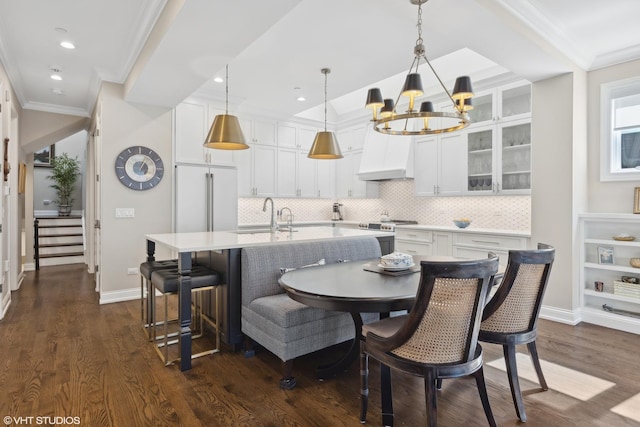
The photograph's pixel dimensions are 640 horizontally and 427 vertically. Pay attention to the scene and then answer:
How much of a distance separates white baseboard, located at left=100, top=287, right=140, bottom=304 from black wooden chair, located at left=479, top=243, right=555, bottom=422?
4.15 m

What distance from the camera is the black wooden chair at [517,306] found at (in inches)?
76.9

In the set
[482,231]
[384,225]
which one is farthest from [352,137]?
[482,231]

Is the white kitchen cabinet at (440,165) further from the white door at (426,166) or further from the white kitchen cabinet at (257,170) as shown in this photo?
the white kitchen cabinet at (257,170)

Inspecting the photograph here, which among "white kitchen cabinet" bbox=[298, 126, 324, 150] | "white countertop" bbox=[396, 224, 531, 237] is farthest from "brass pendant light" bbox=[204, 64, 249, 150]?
"white kitchen cabinet" bbox=[298, 126, 324, 150]

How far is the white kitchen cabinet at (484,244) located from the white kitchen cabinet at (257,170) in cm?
311

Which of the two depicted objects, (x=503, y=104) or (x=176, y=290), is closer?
(x=176, y=290)

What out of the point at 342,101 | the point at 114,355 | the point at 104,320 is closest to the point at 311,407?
the point at 114,355

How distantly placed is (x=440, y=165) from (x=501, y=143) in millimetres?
886

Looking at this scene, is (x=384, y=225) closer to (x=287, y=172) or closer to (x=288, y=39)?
(x=287, y=172)

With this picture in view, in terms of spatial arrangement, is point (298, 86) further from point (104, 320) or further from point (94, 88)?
point (104, 320)

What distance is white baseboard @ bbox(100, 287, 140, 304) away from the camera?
171 inches

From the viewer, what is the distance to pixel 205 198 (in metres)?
5.12

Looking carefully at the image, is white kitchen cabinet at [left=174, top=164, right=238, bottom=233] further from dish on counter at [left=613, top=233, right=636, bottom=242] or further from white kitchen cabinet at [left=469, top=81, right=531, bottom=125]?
dish on counter at [left=613, top=233, right=636, bottom=242]

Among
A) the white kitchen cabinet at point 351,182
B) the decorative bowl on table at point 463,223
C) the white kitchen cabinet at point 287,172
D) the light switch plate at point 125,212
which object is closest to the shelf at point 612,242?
the decorative bowl on table at point 463,223
